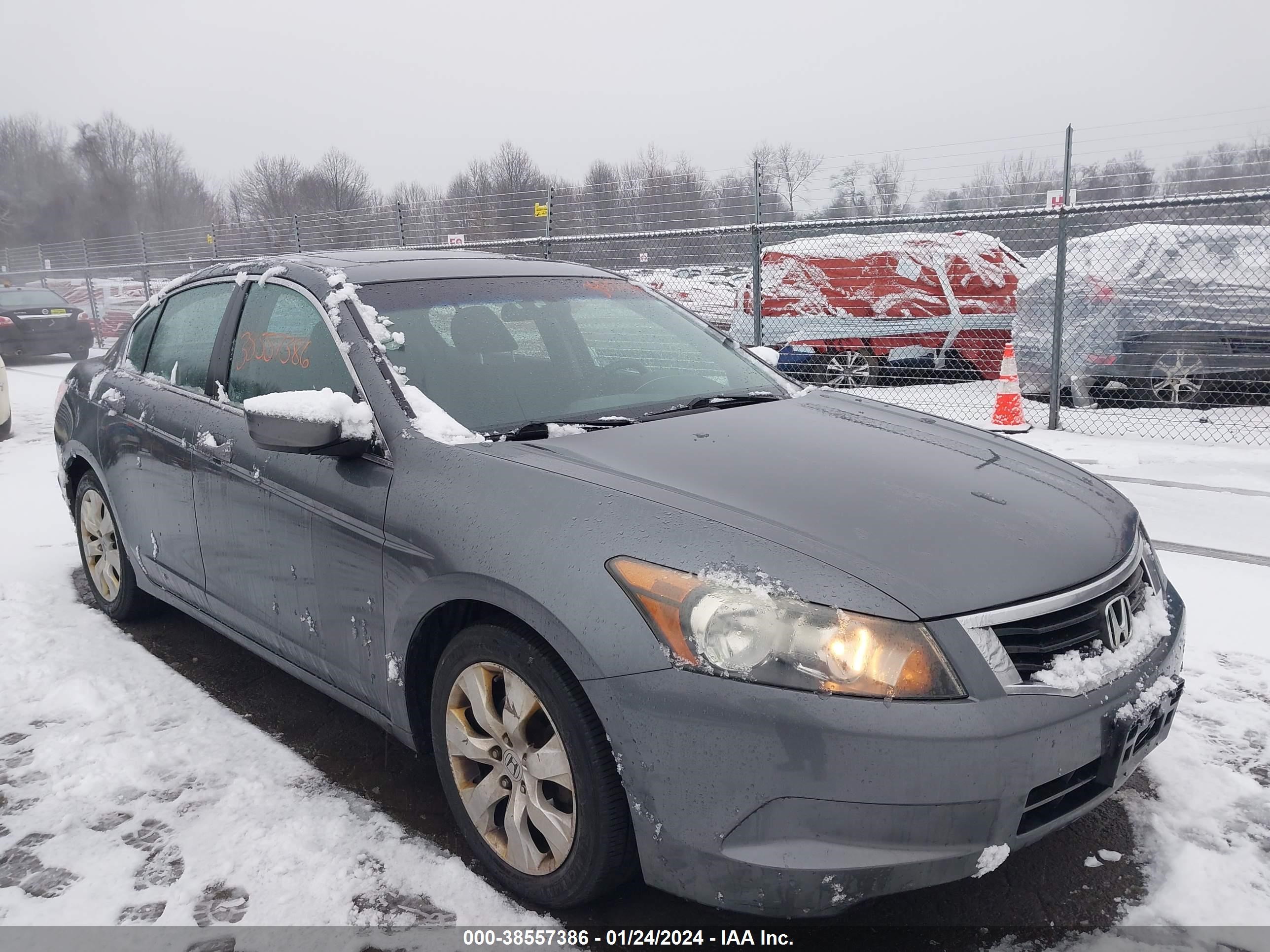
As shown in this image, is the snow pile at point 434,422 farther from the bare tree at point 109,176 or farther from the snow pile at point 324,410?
the bare tree at point 109,176

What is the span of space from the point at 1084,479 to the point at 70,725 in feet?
11.1

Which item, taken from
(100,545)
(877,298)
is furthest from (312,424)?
(877,298)

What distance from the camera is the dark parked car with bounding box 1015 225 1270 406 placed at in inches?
331

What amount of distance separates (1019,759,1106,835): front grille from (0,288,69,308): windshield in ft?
60.7

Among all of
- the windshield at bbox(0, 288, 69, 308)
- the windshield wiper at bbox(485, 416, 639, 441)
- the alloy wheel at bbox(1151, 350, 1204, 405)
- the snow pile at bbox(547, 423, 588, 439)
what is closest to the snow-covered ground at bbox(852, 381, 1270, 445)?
the alloy wheel at bbox(1151, 350, 1204, 405)

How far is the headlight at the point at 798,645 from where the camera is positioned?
185 cm

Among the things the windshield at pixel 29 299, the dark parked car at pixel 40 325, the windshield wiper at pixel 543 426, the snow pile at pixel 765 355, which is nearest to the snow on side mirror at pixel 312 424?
the windshield wiper at pixel 543 426

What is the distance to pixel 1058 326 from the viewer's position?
8.14m

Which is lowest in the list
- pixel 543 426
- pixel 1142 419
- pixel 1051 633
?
pixel 1142 419

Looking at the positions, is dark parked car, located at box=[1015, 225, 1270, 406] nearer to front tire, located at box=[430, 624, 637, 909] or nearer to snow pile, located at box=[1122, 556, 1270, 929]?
A: snow pile, located at box=[1122, 556, 1270, 929]

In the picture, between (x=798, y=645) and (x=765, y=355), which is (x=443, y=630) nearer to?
(x=798, y=645)

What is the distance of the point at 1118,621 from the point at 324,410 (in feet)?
6.65

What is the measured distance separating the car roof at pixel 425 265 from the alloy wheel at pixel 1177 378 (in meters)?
7.00

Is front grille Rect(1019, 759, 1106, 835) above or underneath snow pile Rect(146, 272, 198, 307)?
underneath
